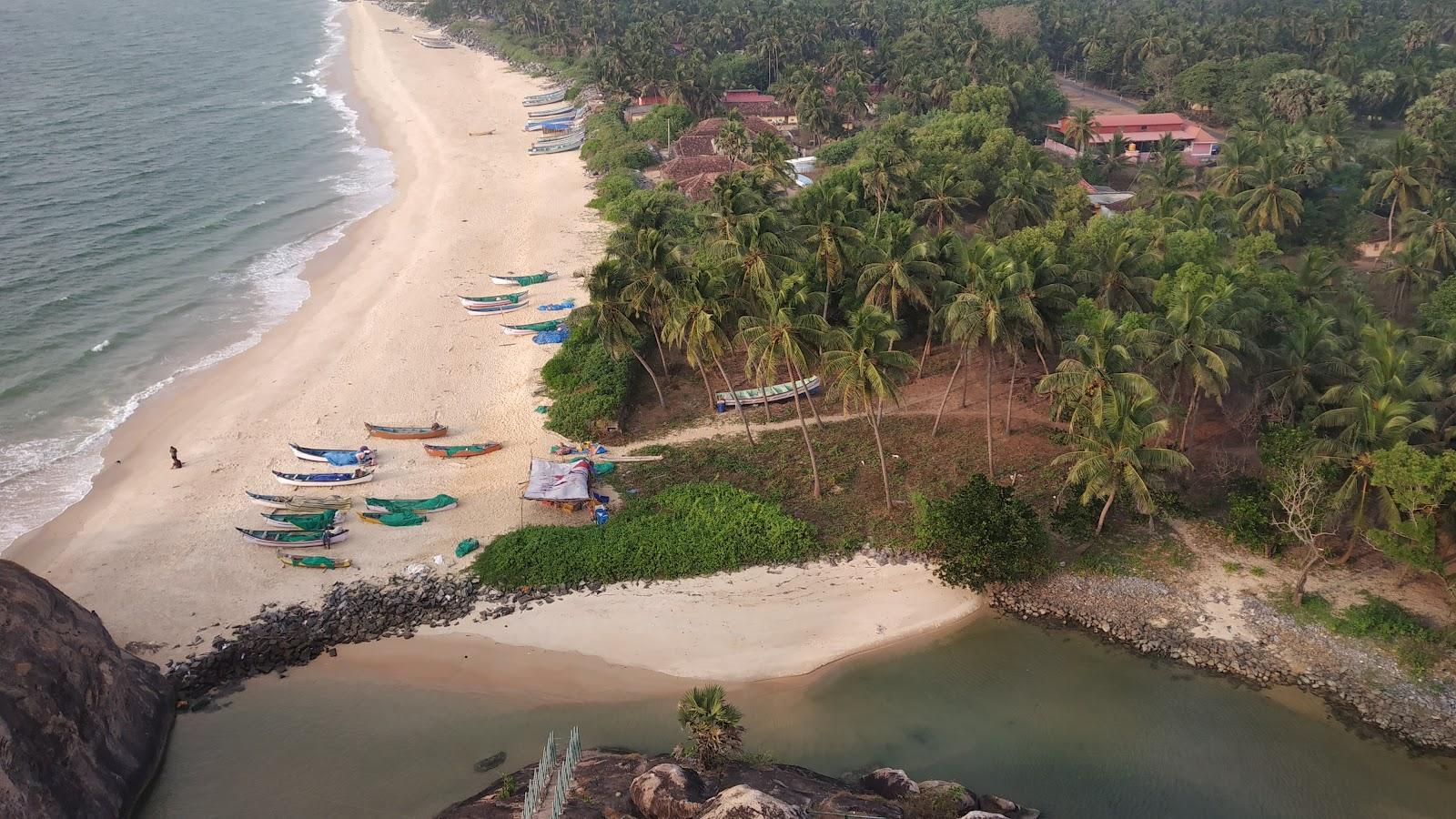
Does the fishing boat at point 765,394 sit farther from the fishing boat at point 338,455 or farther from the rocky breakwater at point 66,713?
the rocky breakwater at point 66,713

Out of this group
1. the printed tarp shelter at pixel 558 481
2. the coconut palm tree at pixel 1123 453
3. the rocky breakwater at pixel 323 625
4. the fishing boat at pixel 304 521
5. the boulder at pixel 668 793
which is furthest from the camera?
the printed tarp shelter at pixel 558 481

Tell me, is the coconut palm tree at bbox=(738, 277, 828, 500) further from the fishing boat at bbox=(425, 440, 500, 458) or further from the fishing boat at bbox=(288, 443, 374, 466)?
the fishing boat at bbox=(288, 443, 374, 466)

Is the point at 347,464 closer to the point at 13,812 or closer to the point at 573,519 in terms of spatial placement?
the point at 573,519

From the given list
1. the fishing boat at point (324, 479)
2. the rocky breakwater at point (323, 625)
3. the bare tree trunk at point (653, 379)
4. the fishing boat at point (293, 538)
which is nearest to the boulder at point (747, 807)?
the rocky breakwater at point (323, 625)

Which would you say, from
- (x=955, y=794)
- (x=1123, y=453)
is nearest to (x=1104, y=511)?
(x=1123, y=453)

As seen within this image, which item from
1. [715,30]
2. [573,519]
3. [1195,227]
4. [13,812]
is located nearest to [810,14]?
[715,30]

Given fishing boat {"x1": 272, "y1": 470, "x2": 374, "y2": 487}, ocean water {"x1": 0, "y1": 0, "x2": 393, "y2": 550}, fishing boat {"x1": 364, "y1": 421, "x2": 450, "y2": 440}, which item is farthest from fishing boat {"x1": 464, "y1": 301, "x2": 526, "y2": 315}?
fishing boat {"x1": 272, "y1": 470, "x2": 374, "y2": 487}
